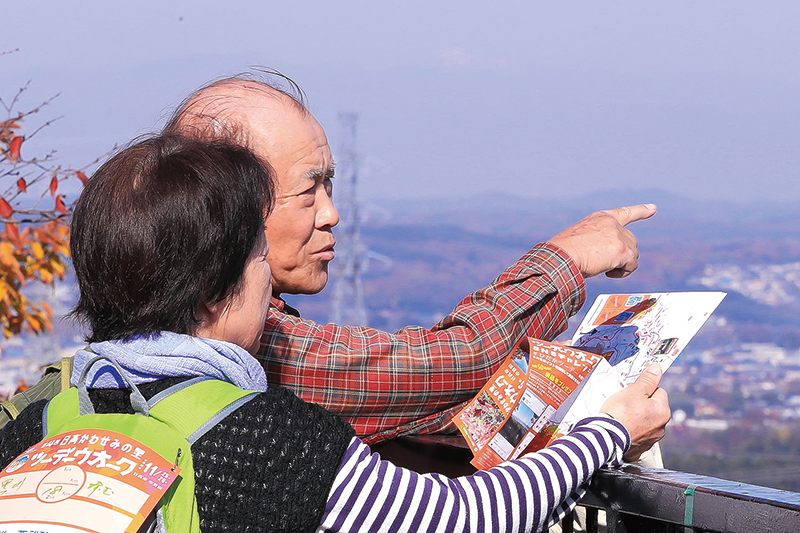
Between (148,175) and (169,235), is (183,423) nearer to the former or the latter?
(169,235)

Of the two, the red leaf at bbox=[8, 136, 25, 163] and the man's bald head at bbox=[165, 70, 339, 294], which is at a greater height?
the man's bald head at bbox=[165, 70, 339, 294]

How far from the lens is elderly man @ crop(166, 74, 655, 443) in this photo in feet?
5.72

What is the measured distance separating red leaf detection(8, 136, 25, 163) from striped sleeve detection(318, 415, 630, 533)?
9.17 ft

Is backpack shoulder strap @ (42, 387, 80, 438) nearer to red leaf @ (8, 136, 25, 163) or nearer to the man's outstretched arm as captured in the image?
the man's outstretched arm

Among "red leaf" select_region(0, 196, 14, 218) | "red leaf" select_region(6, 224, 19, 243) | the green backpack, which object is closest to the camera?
the green backpack

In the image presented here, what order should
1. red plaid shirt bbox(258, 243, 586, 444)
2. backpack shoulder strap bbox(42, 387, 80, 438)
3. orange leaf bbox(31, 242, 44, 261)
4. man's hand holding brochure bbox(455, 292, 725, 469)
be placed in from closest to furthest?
backpack shoulder strap bbox(42, 387, 80, 438) < man's hand holding brochure bbox(455, 292, 725, 469) < red plaid shirt bbox(258, 243, 586, 444) < orange leaf bbox(31, 242, 44, 261)

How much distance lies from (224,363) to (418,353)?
21.6 inches

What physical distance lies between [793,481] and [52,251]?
169 ft

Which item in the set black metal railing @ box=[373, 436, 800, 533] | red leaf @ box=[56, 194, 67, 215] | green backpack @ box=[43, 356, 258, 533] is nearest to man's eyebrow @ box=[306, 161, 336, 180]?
green backpack @ box=[43, 356, 258, 533]

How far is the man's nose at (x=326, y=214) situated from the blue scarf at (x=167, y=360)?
2.20 ft

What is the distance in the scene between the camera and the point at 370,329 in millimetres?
1824

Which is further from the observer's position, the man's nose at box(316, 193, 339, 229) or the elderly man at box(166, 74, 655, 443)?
the man's nose at box(316, 193, 339, 229)

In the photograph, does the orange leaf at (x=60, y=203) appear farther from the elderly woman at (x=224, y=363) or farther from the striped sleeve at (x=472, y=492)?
the striped sleeve at (x=472, y=492)

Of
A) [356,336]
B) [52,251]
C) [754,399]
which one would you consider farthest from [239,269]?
[754,399]
